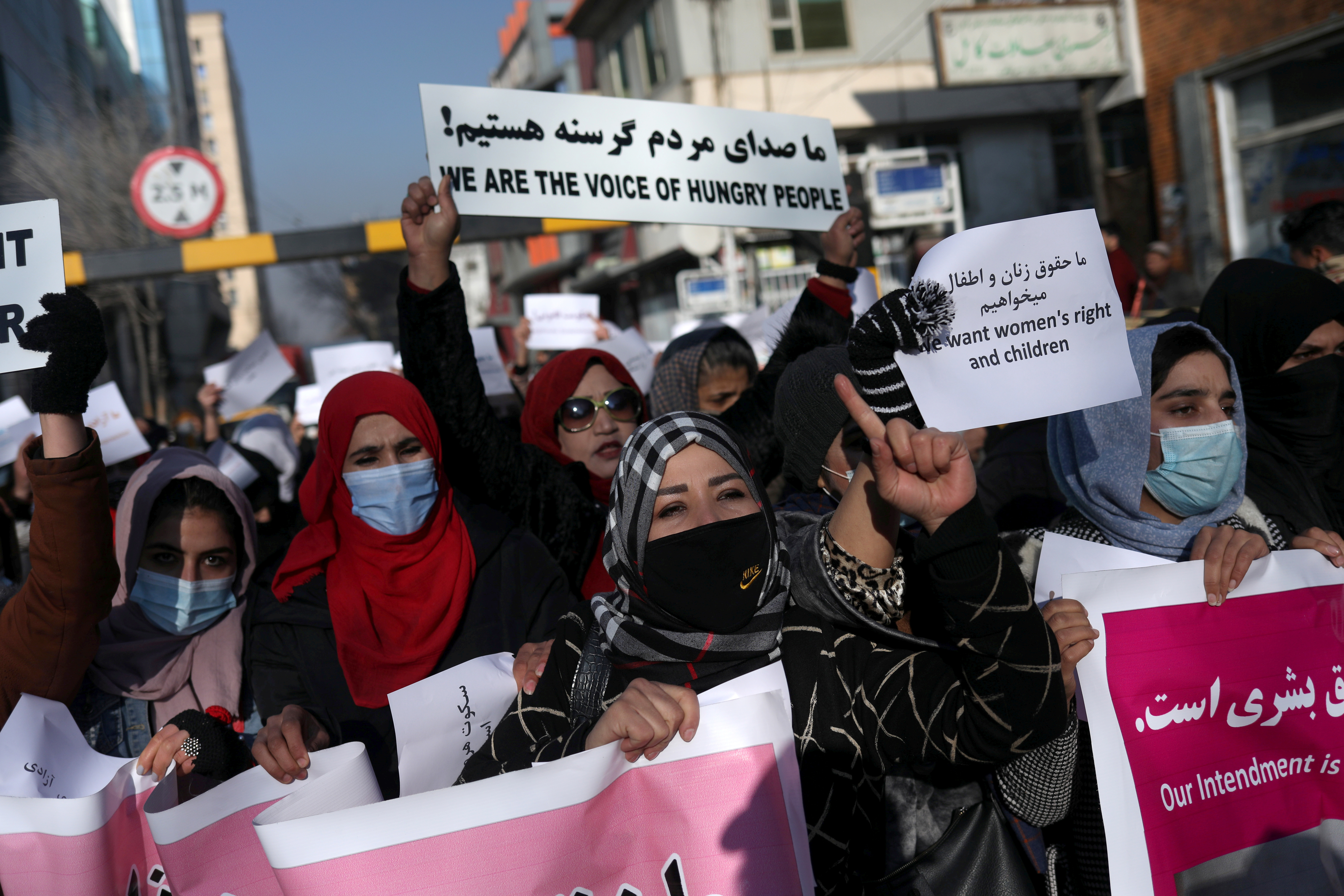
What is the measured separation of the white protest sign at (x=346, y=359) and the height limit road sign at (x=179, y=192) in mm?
6732

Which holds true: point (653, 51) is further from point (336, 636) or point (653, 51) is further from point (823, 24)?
point (336, 636)

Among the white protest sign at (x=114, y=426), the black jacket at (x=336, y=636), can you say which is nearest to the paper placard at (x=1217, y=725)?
the black jacket at (x=336, y=636)

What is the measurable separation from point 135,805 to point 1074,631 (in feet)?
5.54

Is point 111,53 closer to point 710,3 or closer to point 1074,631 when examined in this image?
point 710,3

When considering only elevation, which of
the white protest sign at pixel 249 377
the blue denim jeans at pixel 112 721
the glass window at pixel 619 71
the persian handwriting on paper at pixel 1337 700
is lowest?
the persian handwriting on paper at pixel 1337 700

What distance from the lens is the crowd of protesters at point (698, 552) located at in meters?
1.60

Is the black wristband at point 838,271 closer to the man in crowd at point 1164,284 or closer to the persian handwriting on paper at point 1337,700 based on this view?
the persian handwriting on paper at point 1337,700

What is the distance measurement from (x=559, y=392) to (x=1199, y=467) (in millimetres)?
1955

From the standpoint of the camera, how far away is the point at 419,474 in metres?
2.57

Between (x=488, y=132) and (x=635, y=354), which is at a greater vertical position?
(x=488, y=132)

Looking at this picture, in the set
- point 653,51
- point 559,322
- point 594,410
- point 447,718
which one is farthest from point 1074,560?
point 653,51

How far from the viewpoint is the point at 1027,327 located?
191 centimetres

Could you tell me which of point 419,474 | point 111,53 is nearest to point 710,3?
point 419,474

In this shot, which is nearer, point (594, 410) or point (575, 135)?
point (575, 135)
